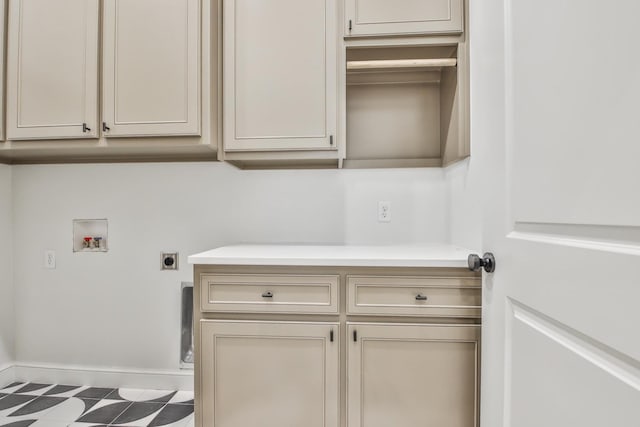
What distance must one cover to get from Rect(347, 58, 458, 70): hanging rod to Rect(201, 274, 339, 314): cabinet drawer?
1082 millimetres

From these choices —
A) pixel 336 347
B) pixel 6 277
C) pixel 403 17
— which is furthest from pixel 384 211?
pixel 6 277

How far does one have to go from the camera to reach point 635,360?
54 cm

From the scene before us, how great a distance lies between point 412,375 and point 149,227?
1.62m

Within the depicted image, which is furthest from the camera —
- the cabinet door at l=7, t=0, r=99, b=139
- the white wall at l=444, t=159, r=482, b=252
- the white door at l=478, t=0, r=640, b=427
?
the cabinet door at l=7, t=0, r=99, b=139

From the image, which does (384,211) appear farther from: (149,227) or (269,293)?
(149,227)

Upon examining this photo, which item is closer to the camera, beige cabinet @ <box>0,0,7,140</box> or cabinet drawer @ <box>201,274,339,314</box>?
cabinet drawer @ <box>201,274,339,314</box>

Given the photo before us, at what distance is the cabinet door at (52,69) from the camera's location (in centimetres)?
163

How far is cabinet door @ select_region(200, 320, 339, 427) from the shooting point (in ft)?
4.45

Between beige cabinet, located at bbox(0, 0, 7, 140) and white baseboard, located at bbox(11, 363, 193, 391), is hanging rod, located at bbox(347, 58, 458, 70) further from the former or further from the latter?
white baseboard, located at bbox(11, 363, 193, 391)

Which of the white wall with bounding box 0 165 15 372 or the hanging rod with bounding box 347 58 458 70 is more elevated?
the hanging rod with bounding box 347 58 458 70

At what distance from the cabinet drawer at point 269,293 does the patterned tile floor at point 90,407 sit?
2.52 ft

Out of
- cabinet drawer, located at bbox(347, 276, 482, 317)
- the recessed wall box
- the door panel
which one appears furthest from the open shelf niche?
the recessed wall box

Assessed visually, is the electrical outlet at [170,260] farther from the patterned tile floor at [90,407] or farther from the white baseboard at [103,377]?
the patterned tile floor at [90,407]

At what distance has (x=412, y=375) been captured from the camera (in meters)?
1.33
